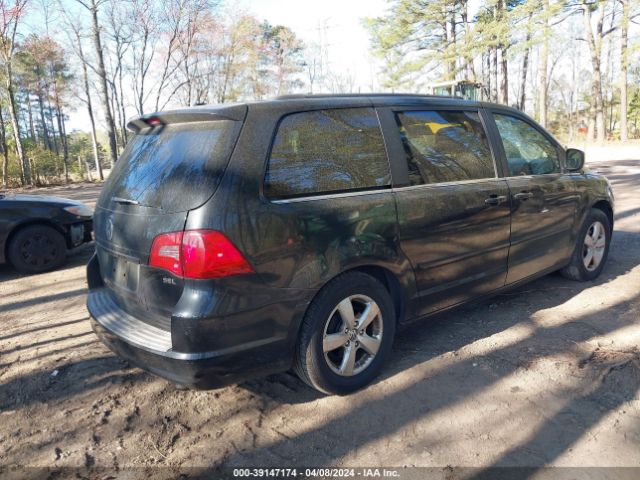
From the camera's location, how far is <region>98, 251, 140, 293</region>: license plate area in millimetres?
2648

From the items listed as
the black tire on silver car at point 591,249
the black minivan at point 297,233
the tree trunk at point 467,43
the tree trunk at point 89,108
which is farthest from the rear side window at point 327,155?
the tree trunk at point 467,43

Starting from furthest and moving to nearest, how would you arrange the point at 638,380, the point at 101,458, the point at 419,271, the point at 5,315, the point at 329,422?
the point at 5,315 → the point at 419,271 → the point at 638,380 → the point at 329,422 → the point at 101,458

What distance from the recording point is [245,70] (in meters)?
30.2

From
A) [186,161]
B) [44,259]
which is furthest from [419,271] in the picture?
[44,259]

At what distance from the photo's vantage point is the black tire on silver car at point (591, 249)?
4.54 metres

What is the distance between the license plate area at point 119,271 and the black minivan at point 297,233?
0.01 meters

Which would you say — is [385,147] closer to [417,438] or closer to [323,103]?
[323,103]

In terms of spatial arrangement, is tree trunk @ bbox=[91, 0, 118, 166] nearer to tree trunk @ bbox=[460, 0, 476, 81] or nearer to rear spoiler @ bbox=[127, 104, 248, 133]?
rear spoiler @ bbox=[127, 104, 248, 133]

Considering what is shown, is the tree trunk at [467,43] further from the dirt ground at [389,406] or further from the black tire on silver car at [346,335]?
the black tire on silver car at [346,335]

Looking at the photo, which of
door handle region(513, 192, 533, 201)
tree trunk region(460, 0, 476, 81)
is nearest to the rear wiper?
door handle region(513, 192, 533, 201)

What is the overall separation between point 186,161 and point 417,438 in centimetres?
189

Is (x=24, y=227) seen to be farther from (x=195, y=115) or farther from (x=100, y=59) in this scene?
(x=100, y=59)

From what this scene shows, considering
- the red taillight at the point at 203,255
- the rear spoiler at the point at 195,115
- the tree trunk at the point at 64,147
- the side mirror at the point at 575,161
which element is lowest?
the red taillight at the point at 203,255

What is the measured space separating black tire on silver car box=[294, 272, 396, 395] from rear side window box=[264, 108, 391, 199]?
1.83 feet
